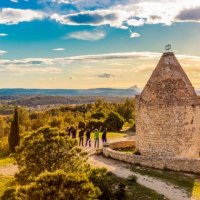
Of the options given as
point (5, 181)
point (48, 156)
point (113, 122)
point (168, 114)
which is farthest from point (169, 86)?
point (113, 122)

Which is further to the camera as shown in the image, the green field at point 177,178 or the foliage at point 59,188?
the green field at point 177,178

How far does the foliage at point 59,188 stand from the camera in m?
10.1

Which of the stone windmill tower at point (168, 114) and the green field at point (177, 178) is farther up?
the stone windmill tower at point (168, 114)

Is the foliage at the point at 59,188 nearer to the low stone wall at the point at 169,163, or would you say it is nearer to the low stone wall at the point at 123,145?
the low stone wall at the point at 169,163

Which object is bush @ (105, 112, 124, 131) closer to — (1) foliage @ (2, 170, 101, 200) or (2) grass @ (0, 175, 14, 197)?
(2) grass @ (0, 175, 14, 197)

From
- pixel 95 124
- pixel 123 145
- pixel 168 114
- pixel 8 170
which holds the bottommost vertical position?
pixel 8 170

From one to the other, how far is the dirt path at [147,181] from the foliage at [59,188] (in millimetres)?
8584

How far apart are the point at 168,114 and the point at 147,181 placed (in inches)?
229

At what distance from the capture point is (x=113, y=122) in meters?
46.7

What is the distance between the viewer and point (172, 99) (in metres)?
24.7

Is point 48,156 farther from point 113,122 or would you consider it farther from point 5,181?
point 113,122

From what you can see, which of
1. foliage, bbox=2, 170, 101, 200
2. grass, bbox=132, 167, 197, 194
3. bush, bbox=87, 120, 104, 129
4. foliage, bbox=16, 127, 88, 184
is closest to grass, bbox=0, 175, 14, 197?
foliage, bbox=16, 127, 88, 184

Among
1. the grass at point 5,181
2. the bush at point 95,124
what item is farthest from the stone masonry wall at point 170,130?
the bush at point 95,124

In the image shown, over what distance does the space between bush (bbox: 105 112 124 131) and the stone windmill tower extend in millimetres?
20233
